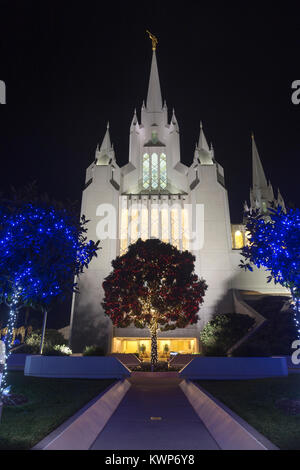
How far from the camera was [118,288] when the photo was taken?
22.1 meters

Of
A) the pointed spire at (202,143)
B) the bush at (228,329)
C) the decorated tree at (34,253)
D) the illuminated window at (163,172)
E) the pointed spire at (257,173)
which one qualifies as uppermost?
the pointed spire at (257,173)

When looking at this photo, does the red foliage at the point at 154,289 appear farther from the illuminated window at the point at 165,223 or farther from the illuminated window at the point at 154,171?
the illuminated window at the point at 154,171

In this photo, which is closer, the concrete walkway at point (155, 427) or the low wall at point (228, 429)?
the low wall at point (228, 429)

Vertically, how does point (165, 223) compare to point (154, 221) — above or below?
below

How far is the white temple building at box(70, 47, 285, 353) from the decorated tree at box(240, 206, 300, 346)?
25.1m

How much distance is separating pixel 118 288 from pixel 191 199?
24.6 metres

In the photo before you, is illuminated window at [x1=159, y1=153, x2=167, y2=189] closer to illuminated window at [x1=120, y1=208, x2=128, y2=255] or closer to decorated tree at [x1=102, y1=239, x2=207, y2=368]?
illuminated window at [x1=120, y1=208, x2=128, y2=255]

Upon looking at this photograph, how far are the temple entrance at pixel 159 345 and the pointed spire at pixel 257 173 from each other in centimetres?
5005

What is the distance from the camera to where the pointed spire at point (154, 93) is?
55.4 metres

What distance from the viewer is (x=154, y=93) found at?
57.3 m

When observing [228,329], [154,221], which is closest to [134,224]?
[154,221]

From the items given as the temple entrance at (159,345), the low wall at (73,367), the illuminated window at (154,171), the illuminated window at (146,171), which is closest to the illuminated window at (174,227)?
the illuminated window at (154,171)

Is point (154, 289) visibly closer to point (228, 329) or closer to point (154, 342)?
point (154, 342)

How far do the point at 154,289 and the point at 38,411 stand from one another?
13459 mm
